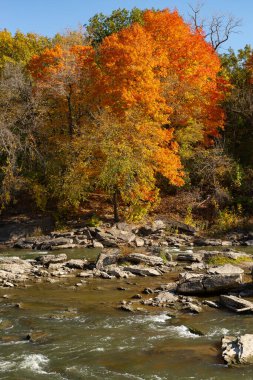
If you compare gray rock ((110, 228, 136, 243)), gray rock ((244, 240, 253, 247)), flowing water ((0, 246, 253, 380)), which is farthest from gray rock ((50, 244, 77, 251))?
flowing water ((0, 246, 253, 380))

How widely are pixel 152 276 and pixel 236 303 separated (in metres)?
5.26

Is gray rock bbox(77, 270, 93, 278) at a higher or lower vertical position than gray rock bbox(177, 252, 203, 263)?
lower

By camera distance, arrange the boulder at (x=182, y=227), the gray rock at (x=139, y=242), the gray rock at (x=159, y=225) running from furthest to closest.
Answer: the boulder at (x=182, y=227) < the gray rock at (x=159, y=225) < the gray rock at (x=139, y=242)

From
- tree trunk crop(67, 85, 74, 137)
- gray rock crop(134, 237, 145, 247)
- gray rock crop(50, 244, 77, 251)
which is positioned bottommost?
gray rock crop(50, 244, 77, 251)

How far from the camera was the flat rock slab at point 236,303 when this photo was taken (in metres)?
12.6

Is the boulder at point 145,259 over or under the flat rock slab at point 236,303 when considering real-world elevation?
over

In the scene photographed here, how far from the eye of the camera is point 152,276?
58.2 feet

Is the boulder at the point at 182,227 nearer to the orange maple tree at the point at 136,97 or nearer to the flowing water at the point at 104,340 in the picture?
the orange maple tree at the point at 136,97

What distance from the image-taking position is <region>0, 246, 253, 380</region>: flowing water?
8875 mm

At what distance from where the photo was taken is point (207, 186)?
36.4 m

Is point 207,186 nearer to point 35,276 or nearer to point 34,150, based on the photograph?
point 34,150

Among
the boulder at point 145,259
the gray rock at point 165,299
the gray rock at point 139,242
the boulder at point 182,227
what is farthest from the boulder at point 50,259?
the boulder at point 182,227

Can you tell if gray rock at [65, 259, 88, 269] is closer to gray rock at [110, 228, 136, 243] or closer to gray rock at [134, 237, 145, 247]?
gray rock at [134, 237, 145, 247]

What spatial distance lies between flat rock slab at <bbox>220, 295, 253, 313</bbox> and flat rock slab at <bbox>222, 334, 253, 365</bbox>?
2801 millimetres
